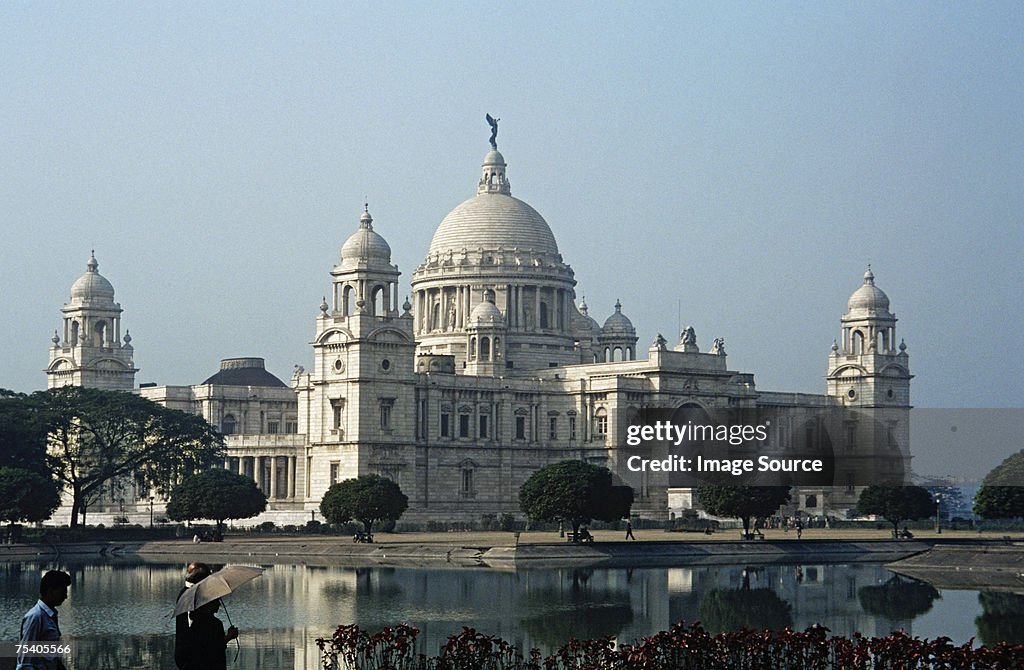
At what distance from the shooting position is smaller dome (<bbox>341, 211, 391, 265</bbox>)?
378 ft

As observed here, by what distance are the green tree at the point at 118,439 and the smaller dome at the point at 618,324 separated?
43461 millimetres

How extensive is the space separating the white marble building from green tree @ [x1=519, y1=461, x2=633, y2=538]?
68.7 feet

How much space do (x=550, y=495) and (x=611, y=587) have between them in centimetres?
2576

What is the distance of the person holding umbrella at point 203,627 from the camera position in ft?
78.8

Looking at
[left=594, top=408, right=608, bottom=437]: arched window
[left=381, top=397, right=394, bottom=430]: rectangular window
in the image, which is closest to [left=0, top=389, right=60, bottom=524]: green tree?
[left=381, top=397, right=394, bottom=430]: rectangular window

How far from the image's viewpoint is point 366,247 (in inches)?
4542

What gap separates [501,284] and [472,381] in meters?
16.2

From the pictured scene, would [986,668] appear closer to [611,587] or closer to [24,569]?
[611,587]

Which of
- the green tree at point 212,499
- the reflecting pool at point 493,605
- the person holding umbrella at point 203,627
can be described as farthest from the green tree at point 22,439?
the person holding umbrella at point 203,627

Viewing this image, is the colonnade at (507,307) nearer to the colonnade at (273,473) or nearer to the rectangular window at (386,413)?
the colonnade at (273,473)

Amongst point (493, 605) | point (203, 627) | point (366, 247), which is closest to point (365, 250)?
point (366, 247)

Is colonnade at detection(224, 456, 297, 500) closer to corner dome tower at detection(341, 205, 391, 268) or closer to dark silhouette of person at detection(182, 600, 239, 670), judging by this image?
corner dome tower at detection(341, 205, 391, 268)

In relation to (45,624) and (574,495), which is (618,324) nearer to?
(574,495)

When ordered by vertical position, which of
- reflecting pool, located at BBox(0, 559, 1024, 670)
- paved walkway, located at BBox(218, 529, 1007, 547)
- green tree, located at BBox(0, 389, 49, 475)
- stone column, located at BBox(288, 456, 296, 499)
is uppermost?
green tree, located at BBox(0, 389, 49, 475)
